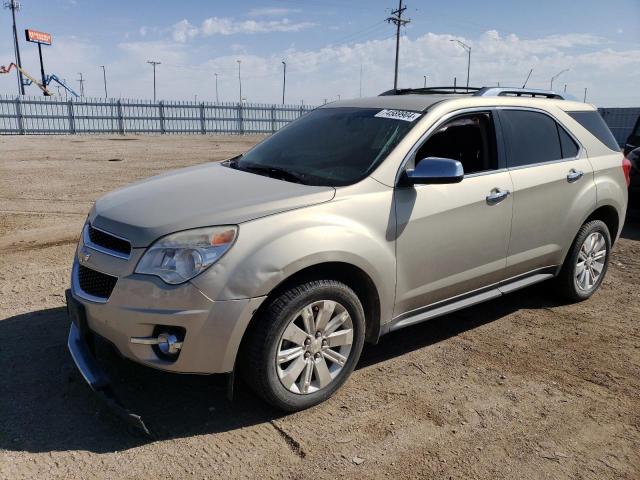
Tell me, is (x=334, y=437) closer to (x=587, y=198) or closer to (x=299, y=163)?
(x=299, y=163)

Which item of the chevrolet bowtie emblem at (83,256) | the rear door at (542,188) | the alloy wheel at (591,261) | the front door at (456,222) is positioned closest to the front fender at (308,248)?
the front door at (456,222)

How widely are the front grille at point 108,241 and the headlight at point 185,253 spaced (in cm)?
19

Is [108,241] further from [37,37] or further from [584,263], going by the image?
[37,37]

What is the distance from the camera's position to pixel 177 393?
3.31 metres

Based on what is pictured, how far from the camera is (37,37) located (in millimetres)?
57656

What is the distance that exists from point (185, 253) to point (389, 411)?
151 cm

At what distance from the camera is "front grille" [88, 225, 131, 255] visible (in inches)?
113

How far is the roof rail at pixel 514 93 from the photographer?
4.22 m

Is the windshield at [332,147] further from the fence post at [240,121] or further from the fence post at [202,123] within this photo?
the fence post at [240,121]

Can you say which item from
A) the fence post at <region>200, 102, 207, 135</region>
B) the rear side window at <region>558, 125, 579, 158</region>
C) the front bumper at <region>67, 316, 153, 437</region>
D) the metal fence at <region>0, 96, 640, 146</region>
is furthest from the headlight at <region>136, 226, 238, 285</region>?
the fence post at <region>200, 102, 207, 135</region>

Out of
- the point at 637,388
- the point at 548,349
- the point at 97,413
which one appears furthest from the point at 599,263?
the point at 97,413

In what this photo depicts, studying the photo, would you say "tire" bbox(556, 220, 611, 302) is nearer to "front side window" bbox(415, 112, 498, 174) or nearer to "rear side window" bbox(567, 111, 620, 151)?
"rear side window" bbox(567, 111, 620, 151)

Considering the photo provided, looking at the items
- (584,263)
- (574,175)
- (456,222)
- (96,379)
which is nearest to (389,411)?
(456,222)

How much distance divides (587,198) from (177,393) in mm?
3617
